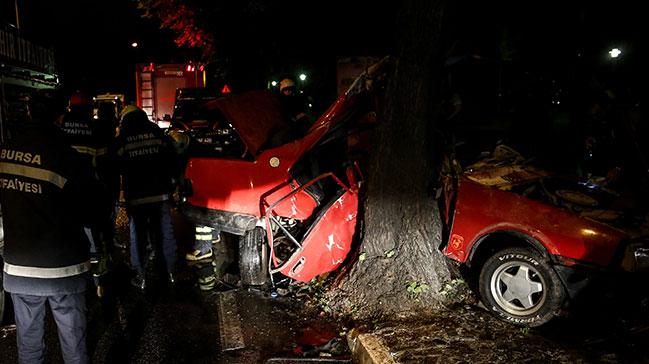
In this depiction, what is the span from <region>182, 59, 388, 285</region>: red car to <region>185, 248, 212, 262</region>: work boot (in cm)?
104

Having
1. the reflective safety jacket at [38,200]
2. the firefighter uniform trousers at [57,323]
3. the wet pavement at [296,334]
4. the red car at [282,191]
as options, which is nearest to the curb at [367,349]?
the wet pavement at [296,334]

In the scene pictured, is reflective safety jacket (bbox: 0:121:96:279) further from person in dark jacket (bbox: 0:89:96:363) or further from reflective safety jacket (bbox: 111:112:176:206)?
reflective safety jacket (bbox: 111:112:176:206)

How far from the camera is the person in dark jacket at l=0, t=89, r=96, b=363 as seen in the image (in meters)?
2.87

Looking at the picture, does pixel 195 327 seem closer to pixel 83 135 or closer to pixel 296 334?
pixel 296 334

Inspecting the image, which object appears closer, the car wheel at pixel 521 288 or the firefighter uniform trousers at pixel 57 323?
the firefighter uniform trousers at pixel 57 323

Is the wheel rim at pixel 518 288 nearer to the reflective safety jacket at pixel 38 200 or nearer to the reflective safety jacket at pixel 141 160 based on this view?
the reflective safety jacket at pixel 38 200

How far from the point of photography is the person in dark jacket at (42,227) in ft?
9.41

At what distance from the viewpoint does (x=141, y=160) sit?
5.31 m

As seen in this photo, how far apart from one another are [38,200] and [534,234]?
365cm

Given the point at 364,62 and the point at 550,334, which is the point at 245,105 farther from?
the point at 364,62

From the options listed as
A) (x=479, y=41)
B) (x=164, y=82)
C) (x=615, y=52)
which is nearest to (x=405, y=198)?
(x=479, y=41)

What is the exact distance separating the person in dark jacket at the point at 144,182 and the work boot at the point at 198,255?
78cm

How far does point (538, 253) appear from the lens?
4066 millimetres

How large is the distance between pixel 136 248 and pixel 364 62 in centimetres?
729
